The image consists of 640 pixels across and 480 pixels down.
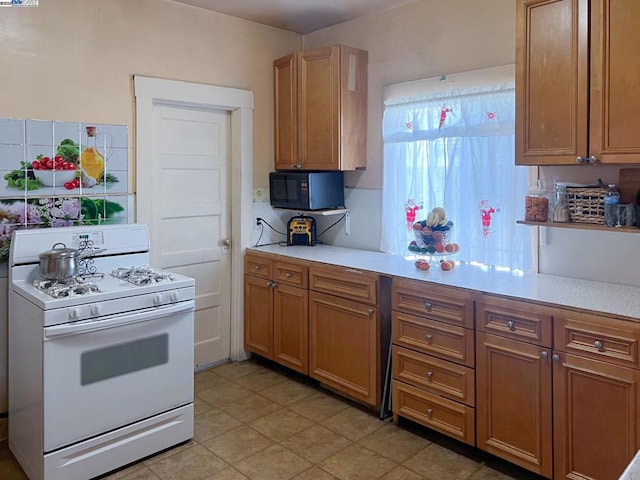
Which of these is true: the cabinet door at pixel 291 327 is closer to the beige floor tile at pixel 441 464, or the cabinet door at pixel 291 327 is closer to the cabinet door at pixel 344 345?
the cabinet door at pixel 344 345

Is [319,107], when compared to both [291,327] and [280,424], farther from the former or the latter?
[280,424]

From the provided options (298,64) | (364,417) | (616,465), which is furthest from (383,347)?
(298,64)

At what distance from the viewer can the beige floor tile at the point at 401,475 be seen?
2.50m

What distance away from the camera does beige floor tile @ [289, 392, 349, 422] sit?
3.17m

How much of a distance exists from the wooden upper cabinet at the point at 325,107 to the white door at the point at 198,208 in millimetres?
516

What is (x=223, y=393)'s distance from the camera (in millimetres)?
3496

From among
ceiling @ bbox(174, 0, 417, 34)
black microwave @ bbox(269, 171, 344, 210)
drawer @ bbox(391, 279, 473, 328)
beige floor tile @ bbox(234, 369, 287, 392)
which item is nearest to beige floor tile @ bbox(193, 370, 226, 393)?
beige floor tile @ bbox(234, 369, 287, 392)

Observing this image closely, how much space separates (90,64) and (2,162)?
30.5 inches

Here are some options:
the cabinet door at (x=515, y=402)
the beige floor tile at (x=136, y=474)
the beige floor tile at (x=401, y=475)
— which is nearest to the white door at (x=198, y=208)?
the beige floor tile at (x=136, y=474)

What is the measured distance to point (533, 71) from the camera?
2.54 metres

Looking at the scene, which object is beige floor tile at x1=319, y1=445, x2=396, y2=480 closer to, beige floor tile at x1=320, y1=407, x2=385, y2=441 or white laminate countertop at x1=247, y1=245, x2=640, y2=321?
beige floor tile at x1=320, y1=407, x2=385, y2=441

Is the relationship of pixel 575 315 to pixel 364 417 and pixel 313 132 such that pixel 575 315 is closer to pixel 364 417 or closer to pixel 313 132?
pixel 364 417

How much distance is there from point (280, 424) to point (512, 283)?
152 centimetres

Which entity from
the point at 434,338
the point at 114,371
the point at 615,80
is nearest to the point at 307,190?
the point at 434,338
